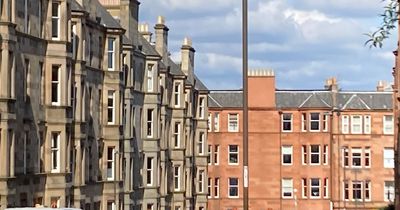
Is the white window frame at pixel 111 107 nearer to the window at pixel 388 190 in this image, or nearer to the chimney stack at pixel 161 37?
the chimney stack at pixel 161 37

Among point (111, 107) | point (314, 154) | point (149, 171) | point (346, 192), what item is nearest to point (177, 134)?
point (149, 171)

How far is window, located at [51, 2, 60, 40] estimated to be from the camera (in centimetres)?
3831

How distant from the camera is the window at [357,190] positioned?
87375 millimetres

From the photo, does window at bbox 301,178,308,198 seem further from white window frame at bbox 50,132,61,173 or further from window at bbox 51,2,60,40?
window at bbox 51,2,60,40

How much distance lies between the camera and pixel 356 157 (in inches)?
3501

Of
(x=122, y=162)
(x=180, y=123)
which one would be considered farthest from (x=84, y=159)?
(x=180, y=123)

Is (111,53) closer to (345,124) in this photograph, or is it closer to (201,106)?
(201,106)

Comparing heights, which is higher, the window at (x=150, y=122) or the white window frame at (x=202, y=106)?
the white window frame at (x=202, y=106)

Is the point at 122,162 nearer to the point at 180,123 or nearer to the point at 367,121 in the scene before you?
the point at 180,123

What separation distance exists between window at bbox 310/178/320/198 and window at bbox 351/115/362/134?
20.6 feet

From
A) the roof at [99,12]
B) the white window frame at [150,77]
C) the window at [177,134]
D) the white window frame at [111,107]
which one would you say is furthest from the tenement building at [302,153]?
the white window frame at [111,107]

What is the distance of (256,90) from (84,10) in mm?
46376

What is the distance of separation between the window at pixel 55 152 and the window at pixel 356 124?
179 feet

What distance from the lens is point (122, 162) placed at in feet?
167
